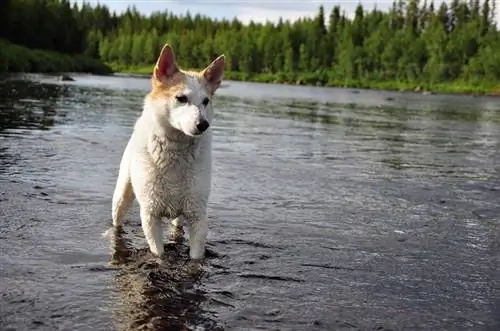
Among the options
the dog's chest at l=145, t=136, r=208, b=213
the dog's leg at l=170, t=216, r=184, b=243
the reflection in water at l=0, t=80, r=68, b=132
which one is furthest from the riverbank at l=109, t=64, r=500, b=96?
the dog's chest at l=145, t=136, r=208, b=213

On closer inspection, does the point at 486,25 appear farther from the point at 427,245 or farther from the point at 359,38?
the point at 427,245

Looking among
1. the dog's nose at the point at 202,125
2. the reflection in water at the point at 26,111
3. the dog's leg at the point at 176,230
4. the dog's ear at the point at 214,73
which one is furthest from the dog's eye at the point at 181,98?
the reflection in water at the point at 26,111

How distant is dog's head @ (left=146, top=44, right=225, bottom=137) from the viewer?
268 inches

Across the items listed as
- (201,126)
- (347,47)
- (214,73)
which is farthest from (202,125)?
(347,47)

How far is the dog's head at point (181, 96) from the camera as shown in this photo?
680cm

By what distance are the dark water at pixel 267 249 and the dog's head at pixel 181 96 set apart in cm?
176

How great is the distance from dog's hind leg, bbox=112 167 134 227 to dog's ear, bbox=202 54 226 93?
69.4 inches

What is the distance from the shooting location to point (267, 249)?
340 inches

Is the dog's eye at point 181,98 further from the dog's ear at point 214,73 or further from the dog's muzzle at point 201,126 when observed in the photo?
the dog's ear at point 214,73

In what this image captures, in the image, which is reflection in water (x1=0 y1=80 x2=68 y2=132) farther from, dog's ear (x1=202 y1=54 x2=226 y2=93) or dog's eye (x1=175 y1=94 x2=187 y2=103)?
dog's eye (x1=175 y1=94 x2=187 y2=103)

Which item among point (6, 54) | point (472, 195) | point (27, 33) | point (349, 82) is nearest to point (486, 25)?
point (349, 82)

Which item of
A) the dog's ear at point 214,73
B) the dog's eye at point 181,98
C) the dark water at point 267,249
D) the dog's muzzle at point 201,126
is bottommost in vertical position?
the dark water at point 267,249

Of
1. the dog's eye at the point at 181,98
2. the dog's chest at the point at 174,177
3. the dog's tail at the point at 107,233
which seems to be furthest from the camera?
the dog's tail at the point at 107,233

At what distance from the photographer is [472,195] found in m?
13.4
